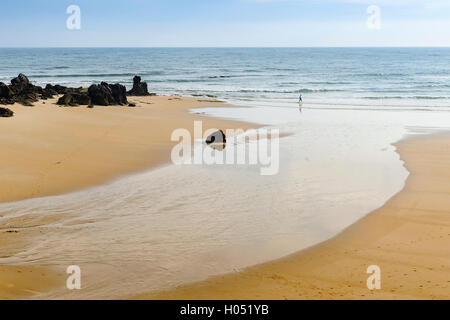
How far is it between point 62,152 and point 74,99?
46.0ft

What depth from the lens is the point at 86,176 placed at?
46.2 ft

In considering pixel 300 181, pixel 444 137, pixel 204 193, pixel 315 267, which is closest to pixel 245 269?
pixel 315 267

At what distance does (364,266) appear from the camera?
7.98m

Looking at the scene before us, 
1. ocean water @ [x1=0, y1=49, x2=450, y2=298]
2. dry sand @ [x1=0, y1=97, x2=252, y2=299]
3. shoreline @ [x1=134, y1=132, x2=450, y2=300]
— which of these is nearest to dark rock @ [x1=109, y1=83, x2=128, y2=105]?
dry sand @ [x1=0, y1=97, x2=252, y2=299]

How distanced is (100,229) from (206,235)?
83.9 inches

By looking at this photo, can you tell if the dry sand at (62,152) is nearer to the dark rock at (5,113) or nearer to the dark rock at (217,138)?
Answer: the dark rock at (5,113)

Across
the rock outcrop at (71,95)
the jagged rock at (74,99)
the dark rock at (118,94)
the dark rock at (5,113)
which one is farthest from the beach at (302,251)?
the dark rock at (118,94)

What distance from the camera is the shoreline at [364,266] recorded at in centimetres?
696

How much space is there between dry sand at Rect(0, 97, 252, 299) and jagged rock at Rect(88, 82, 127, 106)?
2.28 meters

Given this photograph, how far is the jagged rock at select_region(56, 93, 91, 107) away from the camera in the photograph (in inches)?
1130

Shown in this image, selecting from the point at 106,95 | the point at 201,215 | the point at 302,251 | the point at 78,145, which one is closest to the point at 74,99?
the point at 106,95

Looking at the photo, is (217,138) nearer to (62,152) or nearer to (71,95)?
(62,152)

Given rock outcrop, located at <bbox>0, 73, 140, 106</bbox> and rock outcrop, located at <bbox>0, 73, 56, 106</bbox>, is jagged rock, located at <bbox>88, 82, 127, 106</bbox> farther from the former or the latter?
rock outcrop, located at <bbox>0, 73, 56, 106</bbox>
